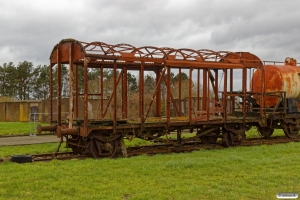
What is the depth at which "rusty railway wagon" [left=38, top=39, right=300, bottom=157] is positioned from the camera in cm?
1249

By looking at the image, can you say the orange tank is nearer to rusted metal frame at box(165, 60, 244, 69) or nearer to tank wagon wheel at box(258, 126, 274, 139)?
tank wagon wheel at box(258, 126, 274, 139)

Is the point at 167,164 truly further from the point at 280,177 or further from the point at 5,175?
the point at 5,175

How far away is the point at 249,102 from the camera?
61.1 feet

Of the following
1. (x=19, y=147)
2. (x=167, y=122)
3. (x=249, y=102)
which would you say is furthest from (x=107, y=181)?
(x=249, y=102)

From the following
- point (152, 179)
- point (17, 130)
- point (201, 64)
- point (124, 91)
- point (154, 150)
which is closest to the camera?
point (152, 179)

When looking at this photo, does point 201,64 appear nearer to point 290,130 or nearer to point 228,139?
point 228,139

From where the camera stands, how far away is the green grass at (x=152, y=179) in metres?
7.44

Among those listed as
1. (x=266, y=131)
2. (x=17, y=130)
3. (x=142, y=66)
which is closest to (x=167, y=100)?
(x=142, y=66)

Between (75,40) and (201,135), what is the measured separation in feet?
20.0

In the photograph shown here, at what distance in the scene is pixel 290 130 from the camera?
59.8 feet

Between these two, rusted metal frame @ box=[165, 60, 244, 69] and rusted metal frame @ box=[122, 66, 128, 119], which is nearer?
rusted metal frame @ box=[165, 60, 244, 69]

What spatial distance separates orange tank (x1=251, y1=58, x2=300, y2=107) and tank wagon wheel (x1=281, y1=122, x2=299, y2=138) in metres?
1.16

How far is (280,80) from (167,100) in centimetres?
691

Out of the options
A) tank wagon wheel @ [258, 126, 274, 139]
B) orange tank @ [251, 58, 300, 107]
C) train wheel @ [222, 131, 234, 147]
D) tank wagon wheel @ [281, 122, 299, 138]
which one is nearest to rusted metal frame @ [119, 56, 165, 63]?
train wheel @ [222, 131, 234, 147]
